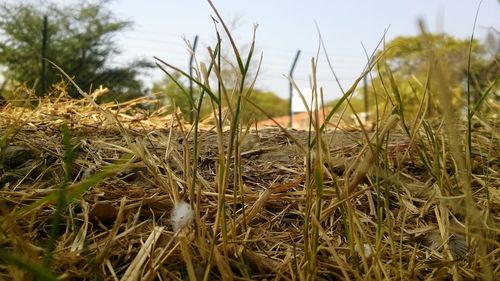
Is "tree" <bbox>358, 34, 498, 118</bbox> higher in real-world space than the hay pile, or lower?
higher

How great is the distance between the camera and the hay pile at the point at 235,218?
621mm

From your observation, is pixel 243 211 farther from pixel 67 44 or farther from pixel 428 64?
pixel 67 44

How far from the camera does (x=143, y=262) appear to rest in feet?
2.12

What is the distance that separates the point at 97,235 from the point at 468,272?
0.49 meters

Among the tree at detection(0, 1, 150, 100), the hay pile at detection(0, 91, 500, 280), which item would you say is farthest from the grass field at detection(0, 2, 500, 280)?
the tree at detection(0, 1, 150, 100)

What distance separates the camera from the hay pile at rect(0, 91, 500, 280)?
0.62m

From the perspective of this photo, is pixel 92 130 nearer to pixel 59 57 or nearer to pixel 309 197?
pixel 309 197

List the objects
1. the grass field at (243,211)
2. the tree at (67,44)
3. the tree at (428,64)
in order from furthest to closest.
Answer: the tree at (67,44), the grass field at (243,211), the tree at (428,64)

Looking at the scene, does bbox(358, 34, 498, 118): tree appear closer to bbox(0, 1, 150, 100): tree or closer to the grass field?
the grass field

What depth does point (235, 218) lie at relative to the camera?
0.71 meters

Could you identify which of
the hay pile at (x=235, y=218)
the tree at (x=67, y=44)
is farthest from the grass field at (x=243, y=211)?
the tree at (x=67, y=44)

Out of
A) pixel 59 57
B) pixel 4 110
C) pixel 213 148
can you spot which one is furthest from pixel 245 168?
pixel 59 57

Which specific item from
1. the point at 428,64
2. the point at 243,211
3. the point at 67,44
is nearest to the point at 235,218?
the point at 243,211

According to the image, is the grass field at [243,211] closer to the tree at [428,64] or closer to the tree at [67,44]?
the tree at [428,64]
